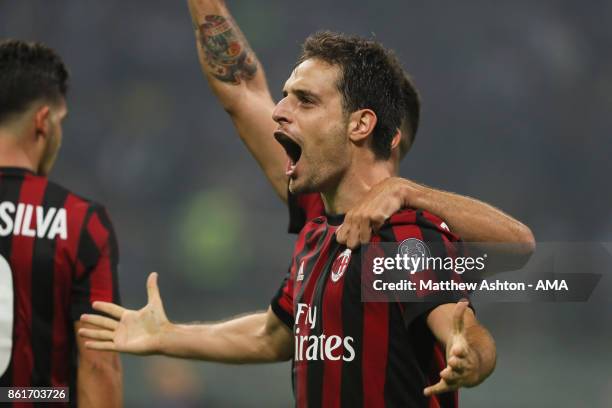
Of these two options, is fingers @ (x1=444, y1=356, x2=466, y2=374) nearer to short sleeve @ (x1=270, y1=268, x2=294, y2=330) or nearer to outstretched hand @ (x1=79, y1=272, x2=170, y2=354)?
short sleeve @ (x1=270, y1=268, x2=294, y2=330)

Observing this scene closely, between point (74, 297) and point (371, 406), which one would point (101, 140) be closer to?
point (74, 297)

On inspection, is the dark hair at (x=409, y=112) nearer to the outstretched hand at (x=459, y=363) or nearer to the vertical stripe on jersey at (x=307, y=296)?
the vertical stripe on jersey at (x=307, y=296)

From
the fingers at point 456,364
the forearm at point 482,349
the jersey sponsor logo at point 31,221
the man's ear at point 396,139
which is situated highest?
the man's ear at point 396,139

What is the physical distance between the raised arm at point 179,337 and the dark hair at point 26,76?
0.90 m

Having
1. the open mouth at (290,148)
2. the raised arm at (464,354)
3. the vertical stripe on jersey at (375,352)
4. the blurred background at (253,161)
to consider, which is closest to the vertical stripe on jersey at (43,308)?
the open mouth at (290,148)

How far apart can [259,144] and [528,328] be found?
609cm

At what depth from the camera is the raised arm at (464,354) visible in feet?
7.05

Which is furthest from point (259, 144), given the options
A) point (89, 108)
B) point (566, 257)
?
point (89, 108)

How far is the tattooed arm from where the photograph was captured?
12.6ft

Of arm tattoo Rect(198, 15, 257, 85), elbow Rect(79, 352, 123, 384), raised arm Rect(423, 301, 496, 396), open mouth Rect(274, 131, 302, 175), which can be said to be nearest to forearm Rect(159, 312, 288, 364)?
elbow Rect(79, 352, 123, 384)

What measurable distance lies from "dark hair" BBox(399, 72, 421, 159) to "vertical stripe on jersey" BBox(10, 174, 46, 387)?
1.43 meters

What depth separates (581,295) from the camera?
3205 mm

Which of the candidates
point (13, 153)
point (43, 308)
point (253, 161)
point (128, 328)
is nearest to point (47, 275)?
point (43, 308)

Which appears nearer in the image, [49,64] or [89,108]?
[49,64]
